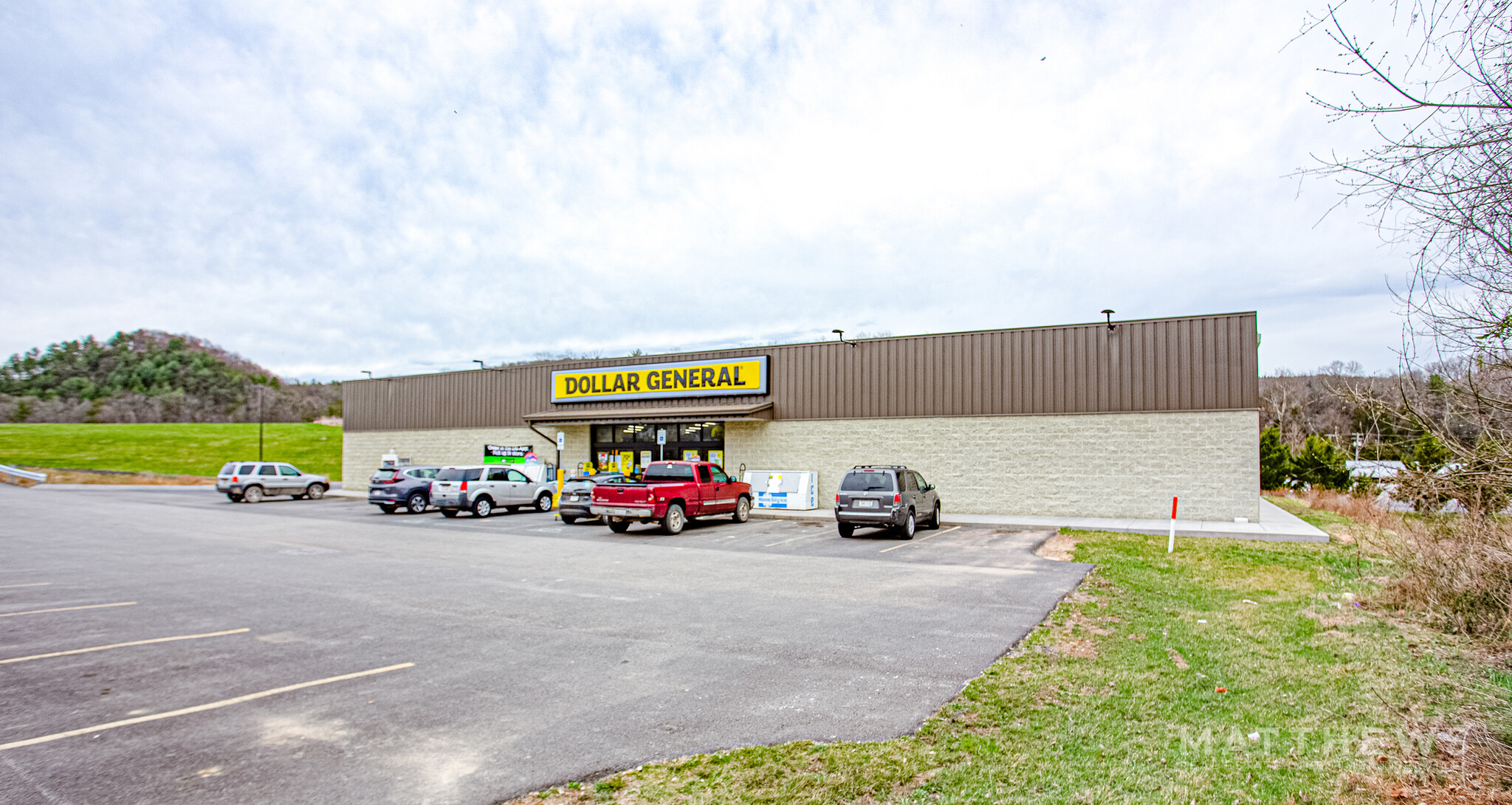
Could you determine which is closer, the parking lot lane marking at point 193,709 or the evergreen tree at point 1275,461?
the parking lot lane marking at point 193,709

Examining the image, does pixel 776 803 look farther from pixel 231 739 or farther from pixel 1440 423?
pixel 1440 423

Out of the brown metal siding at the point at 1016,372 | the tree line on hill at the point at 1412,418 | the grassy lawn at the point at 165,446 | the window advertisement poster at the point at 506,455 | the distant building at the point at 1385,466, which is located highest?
the brown metal siding at the point at 1016,372

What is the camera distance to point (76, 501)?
33844 mm

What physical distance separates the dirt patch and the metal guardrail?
6420 centimetres

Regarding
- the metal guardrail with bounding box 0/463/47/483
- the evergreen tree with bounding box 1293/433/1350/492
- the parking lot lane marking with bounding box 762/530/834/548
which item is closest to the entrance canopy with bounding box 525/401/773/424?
the parking lot lane marking with bounding box 762/530/834/548

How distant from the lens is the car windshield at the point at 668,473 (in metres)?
21.6

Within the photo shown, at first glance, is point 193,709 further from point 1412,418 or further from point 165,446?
point 165,446

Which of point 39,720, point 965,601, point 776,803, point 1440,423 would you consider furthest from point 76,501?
point 1440,423

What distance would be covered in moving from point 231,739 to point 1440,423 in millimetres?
9120

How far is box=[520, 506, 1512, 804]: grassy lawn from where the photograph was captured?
428 centimetres

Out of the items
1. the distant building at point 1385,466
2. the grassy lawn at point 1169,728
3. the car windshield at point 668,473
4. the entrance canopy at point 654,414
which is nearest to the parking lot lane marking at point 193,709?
the grassy lawn at point 1169,728

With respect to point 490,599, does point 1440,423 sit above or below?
above

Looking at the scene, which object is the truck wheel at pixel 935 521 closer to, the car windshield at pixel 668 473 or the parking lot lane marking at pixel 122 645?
the car windshield at pixel 668 473

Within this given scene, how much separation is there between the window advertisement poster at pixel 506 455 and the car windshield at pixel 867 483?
1727 cm
